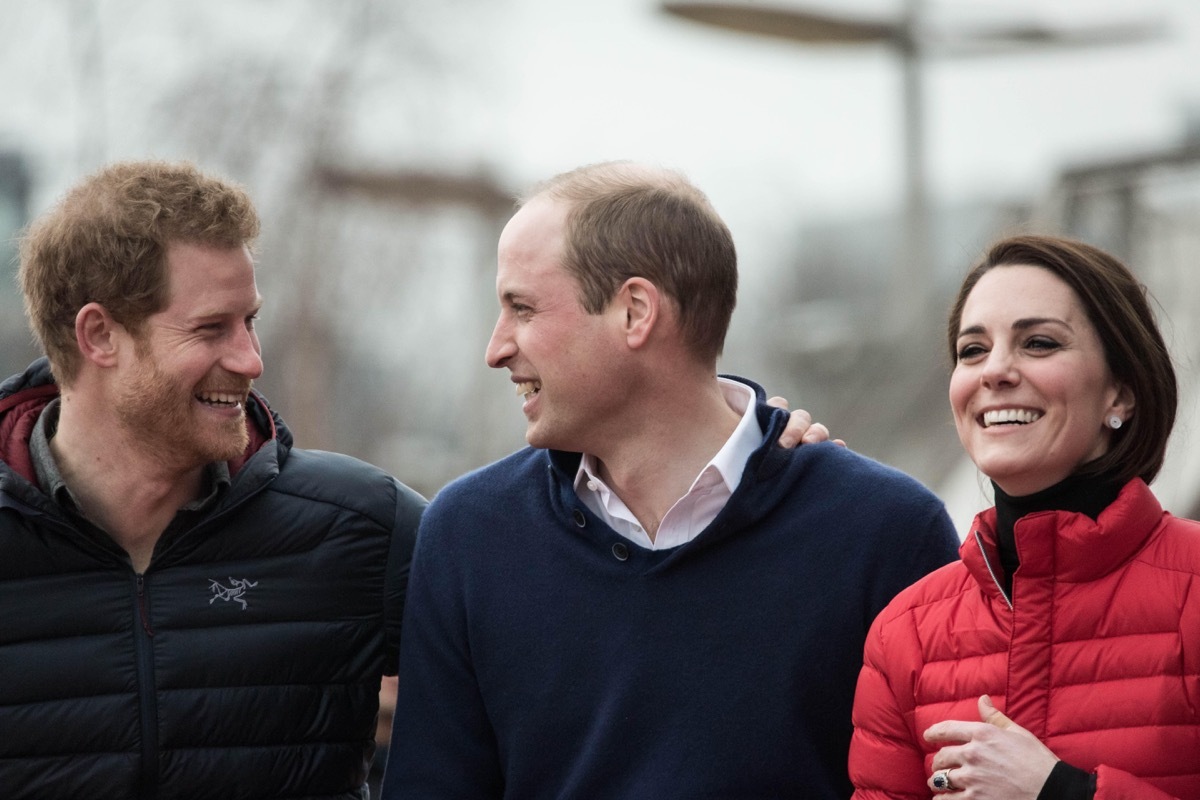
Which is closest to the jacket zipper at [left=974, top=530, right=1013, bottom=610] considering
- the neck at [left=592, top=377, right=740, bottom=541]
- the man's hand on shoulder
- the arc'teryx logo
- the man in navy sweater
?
the man in navy sweater

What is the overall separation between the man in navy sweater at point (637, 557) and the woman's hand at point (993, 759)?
1.81ft

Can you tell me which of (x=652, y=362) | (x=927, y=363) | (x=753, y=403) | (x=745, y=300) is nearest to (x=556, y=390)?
(x=652, y=362)

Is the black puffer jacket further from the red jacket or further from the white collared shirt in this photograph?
the red jacket

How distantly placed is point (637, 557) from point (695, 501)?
6.4 inches

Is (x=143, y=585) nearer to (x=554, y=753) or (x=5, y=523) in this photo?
(x=5, y=523)

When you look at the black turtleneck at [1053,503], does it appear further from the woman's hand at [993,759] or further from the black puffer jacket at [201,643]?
the black puffer jacket at [201,643]

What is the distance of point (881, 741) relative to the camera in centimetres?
296

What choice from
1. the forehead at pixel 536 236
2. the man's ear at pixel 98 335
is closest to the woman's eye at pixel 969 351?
the forehead at pixel 536 236

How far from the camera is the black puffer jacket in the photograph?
343 cm

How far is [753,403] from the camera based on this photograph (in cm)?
357

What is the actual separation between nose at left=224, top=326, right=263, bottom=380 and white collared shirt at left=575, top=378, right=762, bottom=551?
79cm

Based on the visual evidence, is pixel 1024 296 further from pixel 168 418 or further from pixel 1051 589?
pixel 168 418

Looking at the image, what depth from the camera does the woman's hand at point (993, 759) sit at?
265 cm

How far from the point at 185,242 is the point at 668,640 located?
4.42ft
